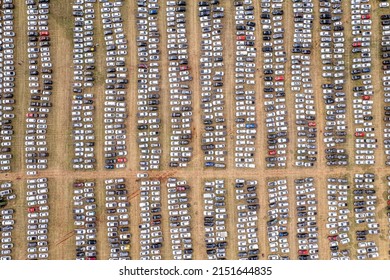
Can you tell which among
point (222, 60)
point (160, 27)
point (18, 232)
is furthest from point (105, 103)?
point (18, 232)

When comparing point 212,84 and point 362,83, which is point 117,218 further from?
point 362,83

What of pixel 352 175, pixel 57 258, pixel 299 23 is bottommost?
pixel 57 258

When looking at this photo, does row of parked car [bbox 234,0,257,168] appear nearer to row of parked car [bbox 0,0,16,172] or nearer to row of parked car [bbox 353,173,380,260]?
row of parked car [bbox 353,173,380,260]

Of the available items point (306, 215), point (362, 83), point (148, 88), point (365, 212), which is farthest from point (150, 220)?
point (362, 83)

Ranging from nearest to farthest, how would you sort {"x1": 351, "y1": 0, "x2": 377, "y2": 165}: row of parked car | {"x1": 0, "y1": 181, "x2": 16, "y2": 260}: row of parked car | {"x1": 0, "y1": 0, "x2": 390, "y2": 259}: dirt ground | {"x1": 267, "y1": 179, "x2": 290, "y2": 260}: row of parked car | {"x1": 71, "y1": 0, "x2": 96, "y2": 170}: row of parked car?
1. {"x1": 0, "y1": 181, "x2": 16, "y2": 260}: row of parked car
2. {"x1": 267, "y1": 179, "x2": 290, "y2": 260}: row of parked car
3. {"x1": 0, "y1": 0, "x2": 390, "y2": 259}: dirt ground
4. {"x1": 351, "y1": 0, "x2": 377, "y2": 165}: row of parked car
5. {"x1": 71, "y1": 0, "x2": 96, "y2": 170}: row of parked car

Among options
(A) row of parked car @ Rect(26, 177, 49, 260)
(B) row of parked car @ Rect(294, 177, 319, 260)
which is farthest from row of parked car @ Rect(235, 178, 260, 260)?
(A) row of parked car @ Rect(26, 177, 49, 260)

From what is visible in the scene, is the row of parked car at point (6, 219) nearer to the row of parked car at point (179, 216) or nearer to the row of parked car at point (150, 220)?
the row of parked car at point (150, 220)

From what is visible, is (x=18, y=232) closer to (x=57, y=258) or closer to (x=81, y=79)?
(x=57, y=258)

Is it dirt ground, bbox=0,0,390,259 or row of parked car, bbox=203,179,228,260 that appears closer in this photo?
row of parked car, bbox=203,179,228,260
